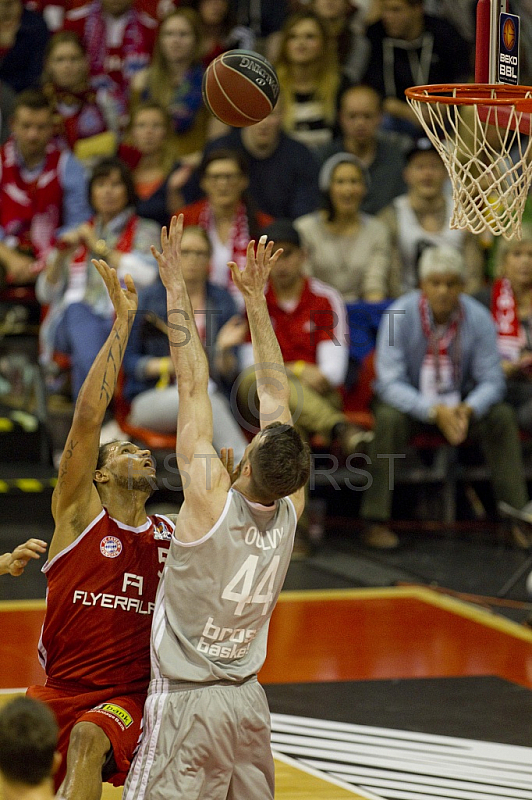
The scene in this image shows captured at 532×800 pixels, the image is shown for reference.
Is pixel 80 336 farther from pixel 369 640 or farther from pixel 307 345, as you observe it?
pixel 369 640

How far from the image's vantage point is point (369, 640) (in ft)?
23.4

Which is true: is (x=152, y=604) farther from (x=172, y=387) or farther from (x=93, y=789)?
(x=172, y=387)

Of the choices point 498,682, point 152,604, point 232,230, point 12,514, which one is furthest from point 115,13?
point 152,604

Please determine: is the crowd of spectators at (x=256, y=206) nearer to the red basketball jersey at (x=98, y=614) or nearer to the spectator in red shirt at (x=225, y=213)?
the spectator in red shirt at (x=225, y=213)

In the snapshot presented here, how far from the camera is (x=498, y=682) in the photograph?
6.44 meters

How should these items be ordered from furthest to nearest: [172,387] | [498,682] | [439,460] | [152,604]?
1. [439,460]
2. [172,387]
3. [498,682]
4. [152,604]

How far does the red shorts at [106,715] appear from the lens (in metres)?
3.98

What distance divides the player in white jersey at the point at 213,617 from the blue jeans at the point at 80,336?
15.4ft

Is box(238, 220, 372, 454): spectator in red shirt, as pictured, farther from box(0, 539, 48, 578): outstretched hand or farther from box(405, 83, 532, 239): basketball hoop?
box(0, 539, 48, 578): outstretched hand

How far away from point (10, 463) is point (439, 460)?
3119mm

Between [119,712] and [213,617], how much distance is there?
1.85 feet

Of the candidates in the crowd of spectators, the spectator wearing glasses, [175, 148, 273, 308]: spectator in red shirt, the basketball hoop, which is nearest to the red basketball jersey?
the basketball hoop

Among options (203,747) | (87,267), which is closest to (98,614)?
(203,747)

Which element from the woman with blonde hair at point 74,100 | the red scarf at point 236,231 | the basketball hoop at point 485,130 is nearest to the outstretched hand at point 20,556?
the basketball hoop at point 485,130
